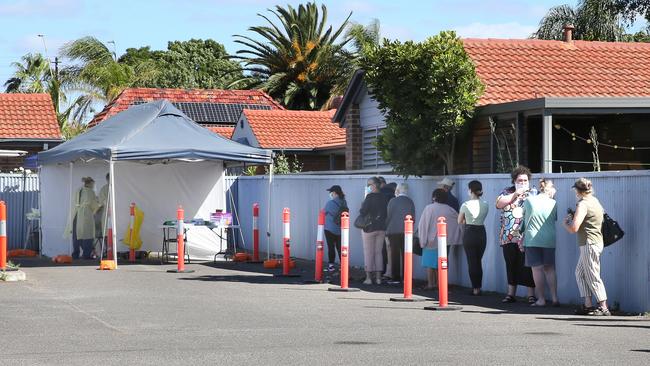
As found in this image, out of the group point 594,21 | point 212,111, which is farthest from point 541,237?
point 212,111

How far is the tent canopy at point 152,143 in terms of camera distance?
23.7 m

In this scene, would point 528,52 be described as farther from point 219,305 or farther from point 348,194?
point 219,305

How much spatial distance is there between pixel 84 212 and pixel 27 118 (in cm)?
1137

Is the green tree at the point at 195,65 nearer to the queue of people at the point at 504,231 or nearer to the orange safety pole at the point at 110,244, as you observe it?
the orange safety pole at the point at 110,244

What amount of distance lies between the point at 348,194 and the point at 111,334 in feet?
39.7

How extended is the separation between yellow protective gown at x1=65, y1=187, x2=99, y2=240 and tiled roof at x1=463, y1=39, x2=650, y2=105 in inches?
341

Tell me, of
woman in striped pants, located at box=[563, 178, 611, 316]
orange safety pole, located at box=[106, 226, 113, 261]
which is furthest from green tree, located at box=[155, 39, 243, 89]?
woman in striped pants, located at box=[563, 178, 611, 316]

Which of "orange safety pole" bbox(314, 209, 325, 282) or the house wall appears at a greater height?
the house wall

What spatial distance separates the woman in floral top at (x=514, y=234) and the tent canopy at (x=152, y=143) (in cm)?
914

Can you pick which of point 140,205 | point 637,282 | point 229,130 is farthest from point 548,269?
point 229,130

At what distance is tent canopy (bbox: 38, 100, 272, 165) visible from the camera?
2369 centimetres

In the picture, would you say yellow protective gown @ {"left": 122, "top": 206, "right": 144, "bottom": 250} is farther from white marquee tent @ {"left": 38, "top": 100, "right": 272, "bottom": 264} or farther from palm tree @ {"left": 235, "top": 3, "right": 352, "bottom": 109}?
palm tree @ {"left": 235, "top": 3, "right": 352, "bottom": 109}

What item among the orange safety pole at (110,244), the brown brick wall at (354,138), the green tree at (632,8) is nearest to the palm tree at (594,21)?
the green tree at (632,8)

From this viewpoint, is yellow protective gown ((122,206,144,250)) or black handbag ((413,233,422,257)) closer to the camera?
black handbag ((413,233,422,257))
